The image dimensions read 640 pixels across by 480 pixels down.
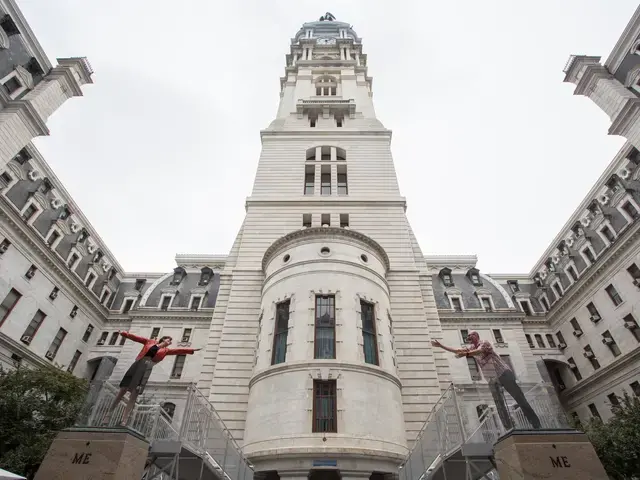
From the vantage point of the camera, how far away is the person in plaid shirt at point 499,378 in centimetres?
804

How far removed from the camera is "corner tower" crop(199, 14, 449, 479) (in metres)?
15.6

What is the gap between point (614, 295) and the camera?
110 ft

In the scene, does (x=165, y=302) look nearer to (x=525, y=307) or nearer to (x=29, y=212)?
(x=29, y=212)

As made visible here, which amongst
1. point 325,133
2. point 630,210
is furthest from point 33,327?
point 630,210

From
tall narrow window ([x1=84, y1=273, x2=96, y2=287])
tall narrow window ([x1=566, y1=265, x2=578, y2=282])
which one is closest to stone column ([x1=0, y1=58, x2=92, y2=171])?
tall narrow window ([x1=84, y1=273, x2=96, y2=287])

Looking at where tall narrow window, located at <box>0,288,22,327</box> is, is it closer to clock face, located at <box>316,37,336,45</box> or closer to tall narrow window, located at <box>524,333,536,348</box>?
tall narrow window, located at <box>524,333,536,348</box>

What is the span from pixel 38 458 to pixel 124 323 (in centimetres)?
2816

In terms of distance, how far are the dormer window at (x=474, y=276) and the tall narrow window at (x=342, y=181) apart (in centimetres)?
2304

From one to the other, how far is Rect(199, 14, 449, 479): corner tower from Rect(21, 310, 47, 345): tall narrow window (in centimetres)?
1966

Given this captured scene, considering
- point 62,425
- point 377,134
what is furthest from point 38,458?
point 377,134

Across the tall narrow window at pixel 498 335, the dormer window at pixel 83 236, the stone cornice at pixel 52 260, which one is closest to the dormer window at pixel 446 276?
the tall narrow window at pixel 498 335

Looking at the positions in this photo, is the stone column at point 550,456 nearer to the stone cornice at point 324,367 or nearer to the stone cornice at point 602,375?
the stone cornice at point 324,367

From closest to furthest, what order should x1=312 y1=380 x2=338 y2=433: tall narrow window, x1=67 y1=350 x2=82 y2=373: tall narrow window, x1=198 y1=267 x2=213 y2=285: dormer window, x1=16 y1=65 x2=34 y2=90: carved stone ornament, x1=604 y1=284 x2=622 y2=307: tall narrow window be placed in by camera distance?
x1=312 y1=380 x2=338 y2=433: tall narrow window → x1=16 y1=65 x2=34 y2=90: carved stone ornament → x1=604 y1=284 x2=622 y2=307: tall narrow window → x1=67 y1=350 x2=82 y2=373: tall narrow window → x1=198 y1=267 x2=213 y2=285: dormer window

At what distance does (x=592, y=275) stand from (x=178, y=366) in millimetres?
43655
